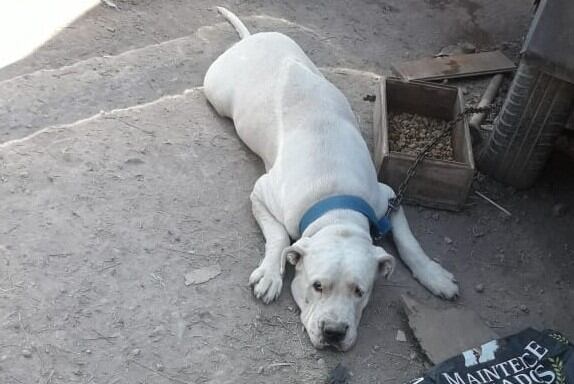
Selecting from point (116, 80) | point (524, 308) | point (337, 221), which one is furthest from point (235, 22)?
point (524, 308)

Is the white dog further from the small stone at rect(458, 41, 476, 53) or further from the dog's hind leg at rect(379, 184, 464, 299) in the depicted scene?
the small stone at rect(458, 41, 476, 53)

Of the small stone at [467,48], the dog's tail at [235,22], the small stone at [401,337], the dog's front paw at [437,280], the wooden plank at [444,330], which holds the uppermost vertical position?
the wooden plank at [444,330]

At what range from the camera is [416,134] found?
19.3ft

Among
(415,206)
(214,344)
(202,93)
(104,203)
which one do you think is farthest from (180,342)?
(202,93)

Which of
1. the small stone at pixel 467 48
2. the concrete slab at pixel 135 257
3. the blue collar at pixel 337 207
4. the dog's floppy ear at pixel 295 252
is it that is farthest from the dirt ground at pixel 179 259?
the small stone at pixel 467 48

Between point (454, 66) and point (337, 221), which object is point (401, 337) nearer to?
point (337, 221)

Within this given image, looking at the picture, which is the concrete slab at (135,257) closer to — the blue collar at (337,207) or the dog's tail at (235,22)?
the blue collar at (337,207)

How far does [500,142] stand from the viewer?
18.3 ft

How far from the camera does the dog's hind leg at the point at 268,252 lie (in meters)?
4.43

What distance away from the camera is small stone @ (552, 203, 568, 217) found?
5488 millimetres

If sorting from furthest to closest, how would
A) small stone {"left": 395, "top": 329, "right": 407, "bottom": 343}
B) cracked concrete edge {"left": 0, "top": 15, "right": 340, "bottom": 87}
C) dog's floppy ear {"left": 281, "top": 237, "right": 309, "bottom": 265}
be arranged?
cracked concrete edge {"left": 0, "top": 15, "right": 340, "bottom": 87}, small stone {"left": 395, "top": 329, "right": 407, "bottom": 343}, dog's floppy ear {"left": 281, "top": 237, "right": 309, "bottom": 265}

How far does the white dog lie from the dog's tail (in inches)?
36.7

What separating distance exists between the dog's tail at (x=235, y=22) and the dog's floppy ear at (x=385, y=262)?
10.8 feet

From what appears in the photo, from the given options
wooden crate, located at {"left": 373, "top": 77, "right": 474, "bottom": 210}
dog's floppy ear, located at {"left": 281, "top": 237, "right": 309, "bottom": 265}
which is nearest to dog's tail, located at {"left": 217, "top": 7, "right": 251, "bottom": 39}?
wooden crate, located at {"left": 373, "top": 77, "right": 474, "bottom": 210}
